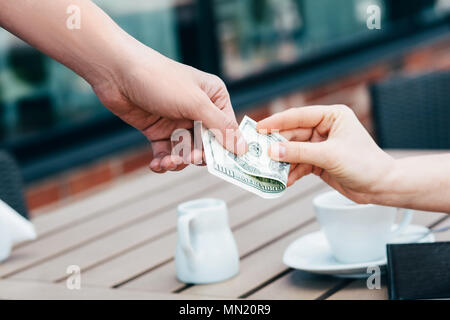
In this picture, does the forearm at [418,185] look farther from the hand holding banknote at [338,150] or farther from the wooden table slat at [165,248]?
the wooden table slat at [165,248]

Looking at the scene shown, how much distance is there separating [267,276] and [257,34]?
2.52 meters

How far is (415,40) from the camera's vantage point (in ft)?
14.9

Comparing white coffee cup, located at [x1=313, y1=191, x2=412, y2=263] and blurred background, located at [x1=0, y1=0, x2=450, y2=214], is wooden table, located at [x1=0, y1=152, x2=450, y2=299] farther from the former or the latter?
blurred background, located at [x1=0, y1=0, x2=450, y2=214]

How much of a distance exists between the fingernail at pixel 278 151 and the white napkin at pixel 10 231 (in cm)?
57

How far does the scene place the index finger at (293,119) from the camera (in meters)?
1.05

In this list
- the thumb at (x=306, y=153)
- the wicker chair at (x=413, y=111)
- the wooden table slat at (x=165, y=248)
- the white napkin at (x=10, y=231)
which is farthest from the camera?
the wicker chair at (x=413, y=111)

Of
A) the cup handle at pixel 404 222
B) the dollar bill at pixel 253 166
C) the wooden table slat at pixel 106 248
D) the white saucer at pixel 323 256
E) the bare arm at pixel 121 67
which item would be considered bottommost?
the wooden table slat at pixel 106 248

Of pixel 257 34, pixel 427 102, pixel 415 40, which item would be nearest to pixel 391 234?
pixel 427 102

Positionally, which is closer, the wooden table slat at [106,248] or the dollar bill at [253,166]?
the dollar bill at [253,166]

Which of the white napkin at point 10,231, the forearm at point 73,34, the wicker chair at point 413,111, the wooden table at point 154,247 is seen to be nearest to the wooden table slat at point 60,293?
the wooden table at point 154,247

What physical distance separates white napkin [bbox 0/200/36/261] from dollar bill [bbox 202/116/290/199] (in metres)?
0.48

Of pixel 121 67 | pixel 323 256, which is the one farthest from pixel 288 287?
pixel 121 67

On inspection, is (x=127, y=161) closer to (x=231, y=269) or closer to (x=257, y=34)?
(x=257, y=34)

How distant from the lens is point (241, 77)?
341 cm
